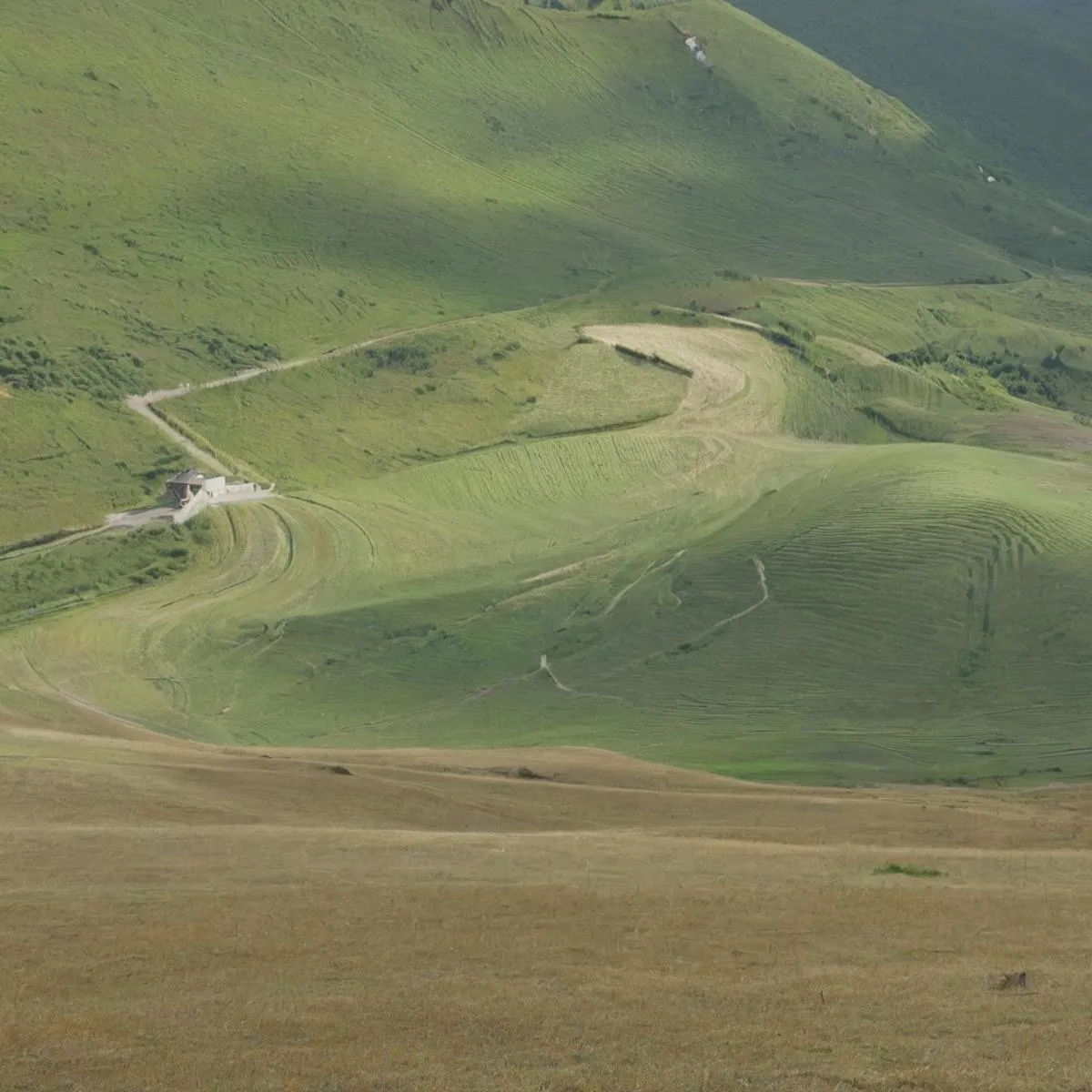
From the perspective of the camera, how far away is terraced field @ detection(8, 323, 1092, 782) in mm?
56375

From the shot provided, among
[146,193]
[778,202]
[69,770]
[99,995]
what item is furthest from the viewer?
[778,202]

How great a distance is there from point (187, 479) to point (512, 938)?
5830 cm

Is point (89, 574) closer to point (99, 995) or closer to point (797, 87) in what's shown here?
point (99, 995)

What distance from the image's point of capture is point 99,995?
76.1 ft

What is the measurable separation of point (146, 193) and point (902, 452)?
61624 millimetres

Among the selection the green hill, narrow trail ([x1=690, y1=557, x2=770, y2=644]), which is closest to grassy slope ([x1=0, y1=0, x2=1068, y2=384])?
the green hill

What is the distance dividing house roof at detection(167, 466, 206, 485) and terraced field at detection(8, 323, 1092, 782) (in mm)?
2320

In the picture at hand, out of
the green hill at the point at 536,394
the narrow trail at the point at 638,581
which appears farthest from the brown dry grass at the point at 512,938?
the narrow trail at the point at 638,581

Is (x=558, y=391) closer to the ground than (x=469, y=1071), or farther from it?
closer to the ground

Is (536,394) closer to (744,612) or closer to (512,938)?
(744,612)

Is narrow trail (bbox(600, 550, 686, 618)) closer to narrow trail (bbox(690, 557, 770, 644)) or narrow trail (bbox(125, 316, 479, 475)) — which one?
narrow trail (bbox(690, 557, 770, 644))

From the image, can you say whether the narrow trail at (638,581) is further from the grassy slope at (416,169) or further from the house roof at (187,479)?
the grassy slope at (416,169)

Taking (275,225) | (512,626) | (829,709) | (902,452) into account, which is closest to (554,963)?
(829,709)

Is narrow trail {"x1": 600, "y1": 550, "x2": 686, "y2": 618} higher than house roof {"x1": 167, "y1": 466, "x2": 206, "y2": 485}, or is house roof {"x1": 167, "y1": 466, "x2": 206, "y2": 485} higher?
house roof {"x1": 167, "y1": 466, "x2": 206, "y2": 485}
